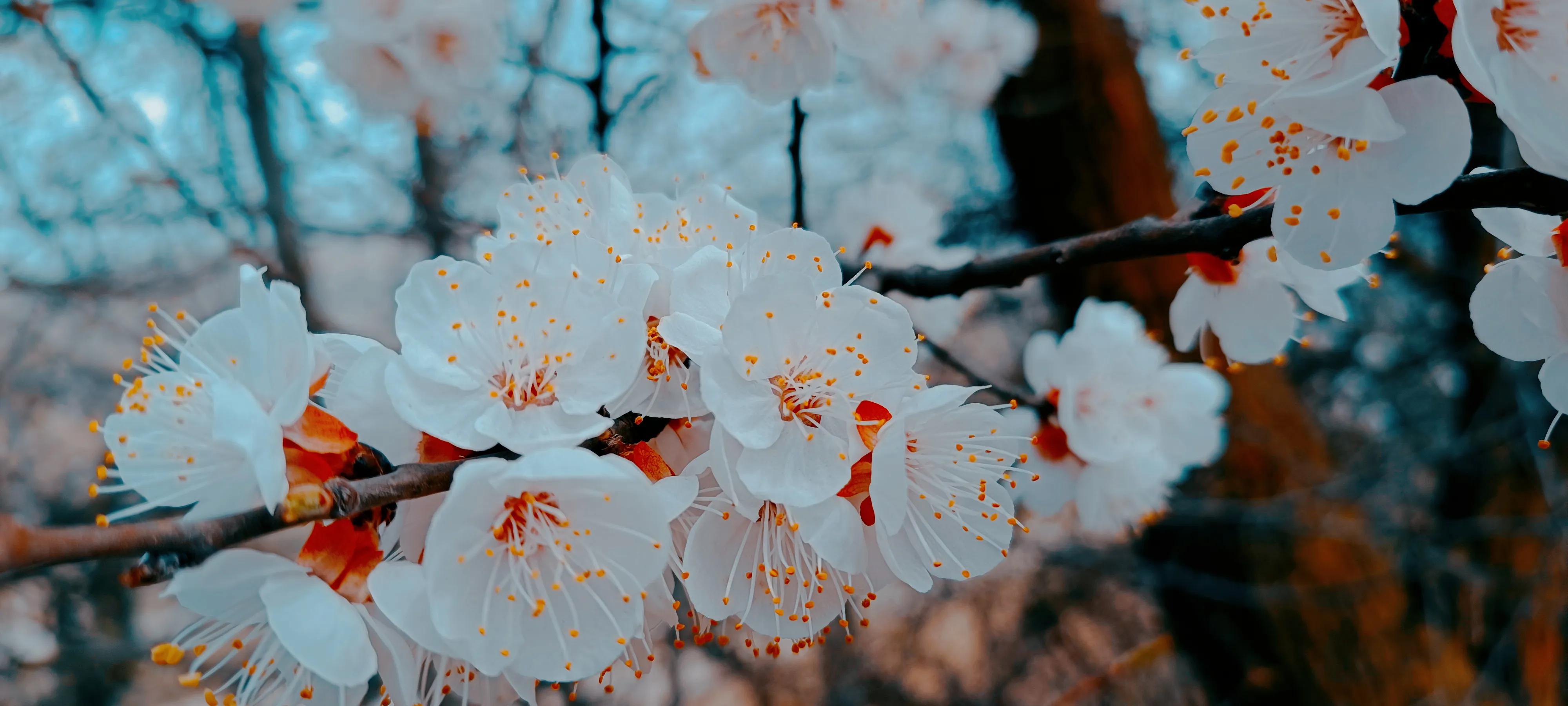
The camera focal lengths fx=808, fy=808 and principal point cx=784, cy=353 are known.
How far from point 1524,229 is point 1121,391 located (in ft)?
2.33

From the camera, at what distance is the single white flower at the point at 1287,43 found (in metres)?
0.67

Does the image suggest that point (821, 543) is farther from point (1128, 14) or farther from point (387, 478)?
point (1128, 14)

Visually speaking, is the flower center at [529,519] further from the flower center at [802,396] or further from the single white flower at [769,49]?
the single white flower at [769,49]

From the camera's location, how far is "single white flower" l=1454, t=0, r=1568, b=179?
0.58 m

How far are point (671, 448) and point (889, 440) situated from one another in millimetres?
237

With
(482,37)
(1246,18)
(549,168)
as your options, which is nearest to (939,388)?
(1246,18)

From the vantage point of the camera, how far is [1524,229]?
76 centimetres

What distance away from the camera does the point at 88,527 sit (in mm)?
455

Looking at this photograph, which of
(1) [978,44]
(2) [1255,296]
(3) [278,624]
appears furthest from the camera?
(1) [978,44]

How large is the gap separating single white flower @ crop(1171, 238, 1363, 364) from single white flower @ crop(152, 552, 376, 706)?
1072mm

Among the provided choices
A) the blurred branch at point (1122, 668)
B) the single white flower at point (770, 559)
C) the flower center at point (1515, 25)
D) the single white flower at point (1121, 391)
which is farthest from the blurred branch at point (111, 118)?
the blurred branch at point (1122, 668)

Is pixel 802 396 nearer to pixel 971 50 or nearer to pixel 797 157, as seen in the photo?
pixel 797 157

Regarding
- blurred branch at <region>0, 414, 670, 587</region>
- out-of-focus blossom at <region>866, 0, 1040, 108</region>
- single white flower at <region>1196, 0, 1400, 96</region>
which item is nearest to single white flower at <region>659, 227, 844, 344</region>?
blurred branch at <region>0, 414, 670, 587</region>

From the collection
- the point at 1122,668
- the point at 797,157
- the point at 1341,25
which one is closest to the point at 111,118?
the point at 797,157
